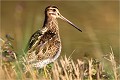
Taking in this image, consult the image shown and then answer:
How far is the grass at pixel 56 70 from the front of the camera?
8898mm

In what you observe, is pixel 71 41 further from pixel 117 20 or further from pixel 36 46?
pixel 36 46

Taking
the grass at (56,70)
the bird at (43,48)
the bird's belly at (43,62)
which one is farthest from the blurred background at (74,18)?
the grass at (56,70)

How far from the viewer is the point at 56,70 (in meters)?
8.80

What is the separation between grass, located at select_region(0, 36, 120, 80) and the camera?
8898 mm

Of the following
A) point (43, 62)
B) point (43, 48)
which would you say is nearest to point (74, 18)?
point (43, 48)

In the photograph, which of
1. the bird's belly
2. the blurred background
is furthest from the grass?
the blurred background

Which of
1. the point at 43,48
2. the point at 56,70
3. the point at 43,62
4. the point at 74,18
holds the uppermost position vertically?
the point at 74,18

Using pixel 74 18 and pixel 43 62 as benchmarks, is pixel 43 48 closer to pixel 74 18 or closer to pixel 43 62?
pixel 43 62

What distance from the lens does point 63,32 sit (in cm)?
1862

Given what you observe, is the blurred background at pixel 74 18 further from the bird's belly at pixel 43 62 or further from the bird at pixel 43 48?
the bird's belly at pixel 43 62

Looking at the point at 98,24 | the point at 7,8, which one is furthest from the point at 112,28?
the point at 7,8

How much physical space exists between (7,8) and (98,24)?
4.15 metres

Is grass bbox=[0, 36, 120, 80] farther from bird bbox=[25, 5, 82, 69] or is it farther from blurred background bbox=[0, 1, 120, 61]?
blurred background bbox=[0, 1, 120, 61]

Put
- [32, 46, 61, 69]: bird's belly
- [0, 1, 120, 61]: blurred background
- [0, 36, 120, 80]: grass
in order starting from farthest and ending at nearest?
1. [0, 1, 120, 61]: blurred background
2. [32, 46, 61, 69]: bird's belly
3. [0, 36, 120, 80]: grass
